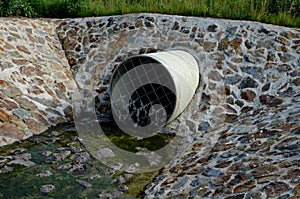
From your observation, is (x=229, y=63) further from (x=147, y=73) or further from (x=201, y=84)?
(x=147, y=73)

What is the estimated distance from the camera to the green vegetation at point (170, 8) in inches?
336

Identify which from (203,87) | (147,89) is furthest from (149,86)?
(203,87)

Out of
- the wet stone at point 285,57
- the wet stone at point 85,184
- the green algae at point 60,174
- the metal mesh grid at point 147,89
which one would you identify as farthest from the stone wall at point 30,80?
the wet stone at point 285,57

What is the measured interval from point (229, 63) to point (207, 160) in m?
2.76

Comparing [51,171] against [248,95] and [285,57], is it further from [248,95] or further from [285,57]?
[285,57]

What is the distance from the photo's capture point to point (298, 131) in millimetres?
5023

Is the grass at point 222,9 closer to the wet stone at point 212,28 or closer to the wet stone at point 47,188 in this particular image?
the wet stone at point 212,28

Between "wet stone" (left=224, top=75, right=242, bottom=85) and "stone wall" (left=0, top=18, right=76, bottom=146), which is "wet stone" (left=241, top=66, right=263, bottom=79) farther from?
"stone wall" (left=0, top=18, right=76, bottom=146)

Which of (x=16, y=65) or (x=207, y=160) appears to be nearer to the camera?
(x=207, y=160)

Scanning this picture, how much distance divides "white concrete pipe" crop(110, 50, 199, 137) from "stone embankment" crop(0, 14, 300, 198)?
42cm

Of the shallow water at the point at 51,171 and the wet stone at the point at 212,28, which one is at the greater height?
the wet stone at the point at 212,28

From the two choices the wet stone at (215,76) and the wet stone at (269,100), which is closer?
the wet stone at (269,100)

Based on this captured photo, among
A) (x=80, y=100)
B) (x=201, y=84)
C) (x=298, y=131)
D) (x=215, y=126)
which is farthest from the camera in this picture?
(x=80, y=100)

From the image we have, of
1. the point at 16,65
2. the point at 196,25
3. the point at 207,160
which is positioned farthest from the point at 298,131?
the point at 16,65
